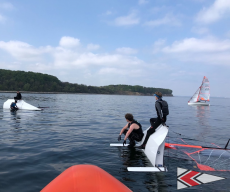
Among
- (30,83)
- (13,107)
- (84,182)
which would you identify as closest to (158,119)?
(84,182)

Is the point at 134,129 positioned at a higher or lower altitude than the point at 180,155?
higher

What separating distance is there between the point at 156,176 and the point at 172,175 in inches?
22.3

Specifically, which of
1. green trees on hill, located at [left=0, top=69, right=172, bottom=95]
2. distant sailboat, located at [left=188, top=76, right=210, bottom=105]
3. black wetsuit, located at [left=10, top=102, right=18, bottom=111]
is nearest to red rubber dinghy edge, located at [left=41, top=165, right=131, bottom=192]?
black wetsuit, located at [left=10, top=102, right=18, bottom=111]

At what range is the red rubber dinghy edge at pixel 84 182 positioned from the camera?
318cm

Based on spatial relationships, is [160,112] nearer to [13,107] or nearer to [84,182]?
[84,182]

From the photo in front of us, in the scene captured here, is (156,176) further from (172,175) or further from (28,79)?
(28,79)

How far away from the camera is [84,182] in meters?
3.24

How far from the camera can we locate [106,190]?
3.22 metres

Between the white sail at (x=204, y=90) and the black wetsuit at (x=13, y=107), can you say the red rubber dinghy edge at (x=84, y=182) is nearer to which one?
the black wetsuit at (x=13, y=107)

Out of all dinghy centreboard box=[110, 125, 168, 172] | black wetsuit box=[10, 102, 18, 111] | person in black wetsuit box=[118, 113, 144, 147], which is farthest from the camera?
black wetsuit box=[10, 102, 18, 111]

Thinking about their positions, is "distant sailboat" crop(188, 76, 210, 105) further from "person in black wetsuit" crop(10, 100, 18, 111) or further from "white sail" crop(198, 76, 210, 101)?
"person in black wetsuit" crop(10, 100, 18, 111)

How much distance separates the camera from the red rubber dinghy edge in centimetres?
318

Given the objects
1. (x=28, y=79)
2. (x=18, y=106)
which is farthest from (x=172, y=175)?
(x=28, y=79)

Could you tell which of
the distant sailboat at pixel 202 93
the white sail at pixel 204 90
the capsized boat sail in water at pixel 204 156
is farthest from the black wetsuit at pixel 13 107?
the white sail at pixel 204 90
